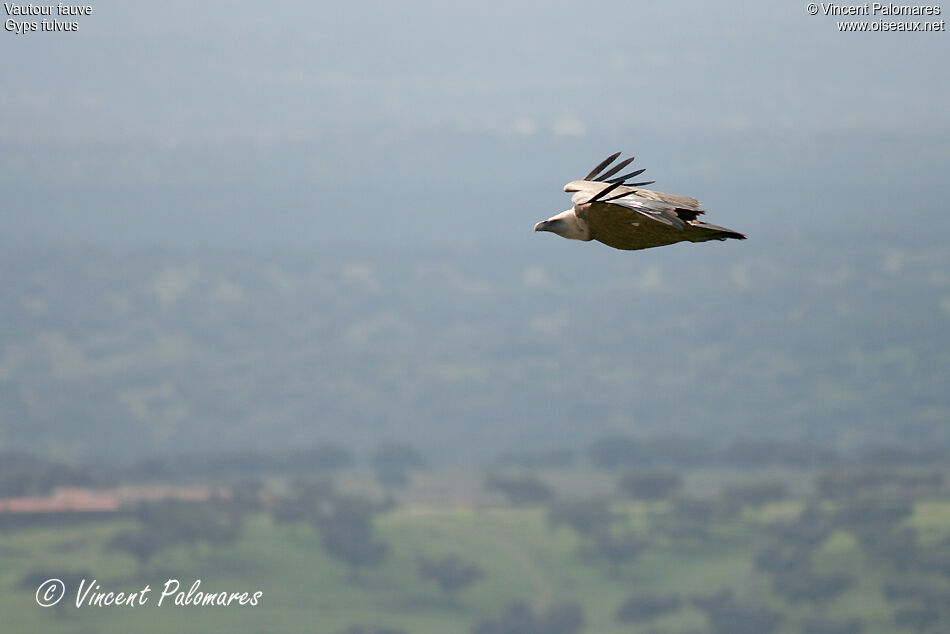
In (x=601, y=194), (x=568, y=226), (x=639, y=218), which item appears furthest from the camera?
(x=568, y=226)

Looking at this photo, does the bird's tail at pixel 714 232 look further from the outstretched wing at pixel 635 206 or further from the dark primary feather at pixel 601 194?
the dark primary feather at pixel 601 194

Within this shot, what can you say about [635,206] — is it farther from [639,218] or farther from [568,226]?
[568,226]

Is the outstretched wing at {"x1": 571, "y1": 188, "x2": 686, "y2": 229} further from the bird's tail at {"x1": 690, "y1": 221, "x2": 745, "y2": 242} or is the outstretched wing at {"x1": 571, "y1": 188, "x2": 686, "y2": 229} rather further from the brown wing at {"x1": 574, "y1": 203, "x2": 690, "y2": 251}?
the bird's tail at {"x1": 690, "y1": 221, "x2": 745, "y2": 242}

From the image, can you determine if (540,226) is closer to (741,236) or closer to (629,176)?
(629,176)

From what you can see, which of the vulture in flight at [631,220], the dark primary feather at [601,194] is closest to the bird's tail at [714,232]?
the vulture in flight at [631,220]

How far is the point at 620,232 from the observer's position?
7758mm

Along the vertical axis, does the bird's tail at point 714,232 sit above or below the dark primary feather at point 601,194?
below

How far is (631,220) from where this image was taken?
25.0 feet

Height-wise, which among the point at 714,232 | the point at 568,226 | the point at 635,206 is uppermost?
the point at 568,226

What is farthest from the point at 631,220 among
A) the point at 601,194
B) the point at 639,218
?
the point at 601,194

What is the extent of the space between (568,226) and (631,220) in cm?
47

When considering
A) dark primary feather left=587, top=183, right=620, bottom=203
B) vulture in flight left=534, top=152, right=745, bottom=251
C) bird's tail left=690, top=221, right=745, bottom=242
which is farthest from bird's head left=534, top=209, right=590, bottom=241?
bird's tail left=690, top=221, right=745, bottom=242

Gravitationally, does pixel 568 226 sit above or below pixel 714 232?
above

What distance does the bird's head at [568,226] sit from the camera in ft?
25.7
